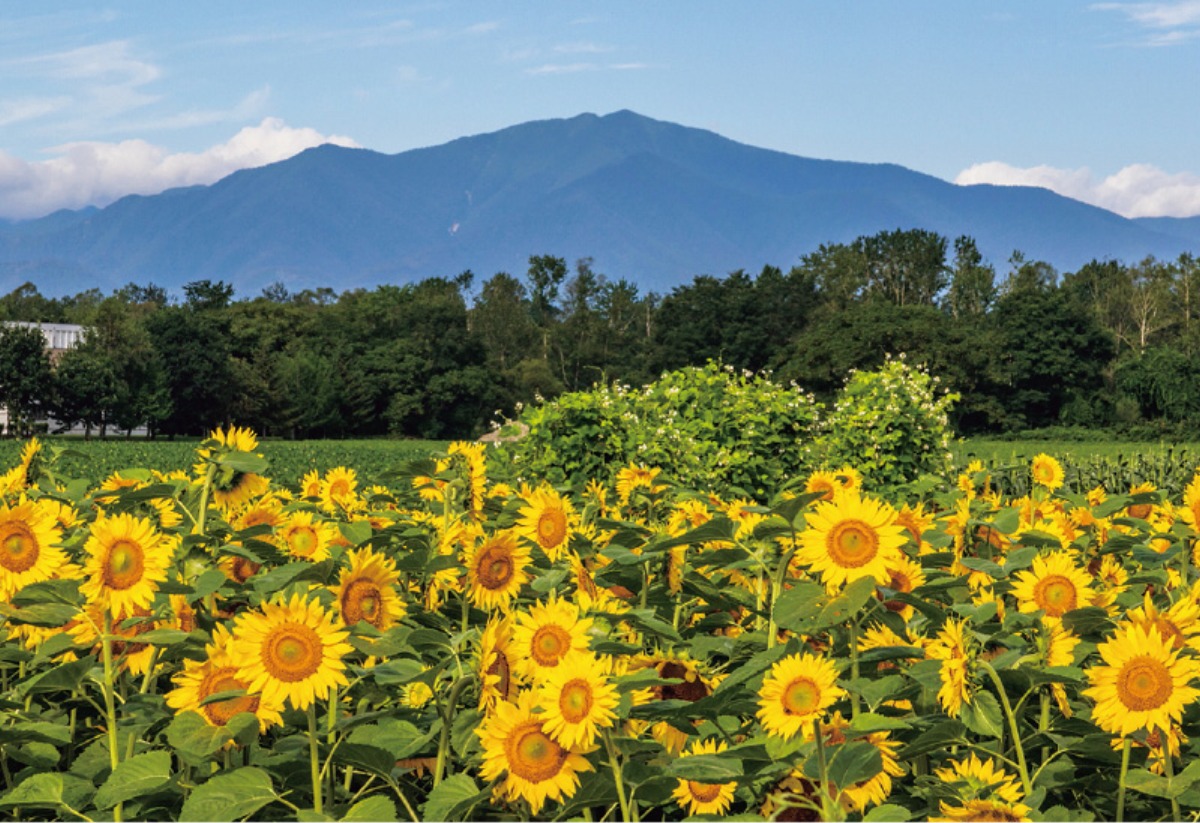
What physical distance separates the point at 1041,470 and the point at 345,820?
2985 millimetres

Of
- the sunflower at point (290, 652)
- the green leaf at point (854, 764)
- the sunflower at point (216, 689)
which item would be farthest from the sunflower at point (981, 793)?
the sunflower at point (216, 689)

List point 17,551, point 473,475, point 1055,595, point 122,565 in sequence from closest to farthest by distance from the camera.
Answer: point 122,565 < point 17,551 < point 1055,595 < point 473,475

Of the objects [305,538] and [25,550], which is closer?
[25,550]

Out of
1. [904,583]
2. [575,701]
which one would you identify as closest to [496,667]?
[575,701]

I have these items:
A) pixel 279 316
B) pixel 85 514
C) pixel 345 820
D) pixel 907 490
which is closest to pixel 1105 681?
pixel 345 820

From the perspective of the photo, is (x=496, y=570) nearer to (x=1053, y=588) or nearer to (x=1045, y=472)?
(x=1053, y=588)

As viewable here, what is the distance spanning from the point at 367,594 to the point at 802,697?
0.73m

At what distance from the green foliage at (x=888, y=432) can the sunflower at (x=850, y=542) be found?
9.36m

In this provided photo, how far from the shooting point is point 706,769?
154cm

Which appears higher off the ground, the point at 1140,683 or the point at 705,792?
the point at 1140,683

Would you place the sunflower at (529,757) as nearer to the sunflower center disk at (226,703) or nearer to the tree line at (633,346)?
the sunflower center disk at (226,703)

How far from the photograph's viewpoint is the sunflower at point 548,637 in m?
1.64

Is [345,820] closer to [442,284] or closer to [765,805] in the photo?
[765,805]

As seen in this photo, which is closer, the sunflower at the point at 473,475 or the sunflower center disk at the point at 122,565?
the sunflower center disk at the point at 122,565
